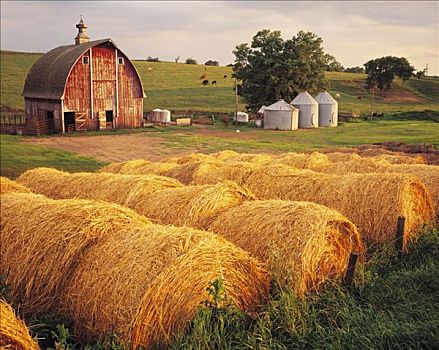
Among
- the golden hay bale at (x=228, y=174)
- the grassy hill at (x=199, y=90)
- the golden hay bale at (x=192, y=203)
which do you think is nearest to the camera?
the golden hay bale at (x=192, y=203)

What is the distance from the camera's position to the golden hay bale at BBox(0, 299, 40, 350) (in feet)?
13.2

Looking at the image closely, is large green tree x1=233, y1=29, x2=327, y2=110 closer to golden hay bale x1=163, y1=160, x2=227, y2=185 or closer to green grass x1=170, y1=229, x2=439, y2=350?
golden hay bale x1=163, y1=160, x2=227, y2=185

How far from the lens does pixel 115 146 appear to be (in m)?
32.5

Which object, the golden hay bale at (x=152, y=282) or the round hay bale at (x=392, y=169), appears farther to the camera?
the round hay bale at (x=392, y=169)

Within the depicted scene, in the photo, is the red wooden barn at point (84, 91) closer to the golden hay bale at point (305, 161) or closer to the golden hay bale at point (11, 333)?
the golden hay bale at point (305, 161)

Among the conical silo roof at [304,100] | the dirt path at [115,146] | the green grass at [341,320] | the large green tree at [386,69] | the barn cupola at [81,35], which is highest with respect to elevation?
the barn cupola at [81,35]

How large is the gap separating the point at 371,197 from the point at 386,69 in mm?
31730

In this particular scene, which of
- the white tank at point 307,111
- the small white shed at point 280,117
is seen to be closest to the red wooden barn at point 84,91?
the small white shed at point 280,117

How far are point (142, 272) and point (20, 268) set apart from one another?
7.13ft

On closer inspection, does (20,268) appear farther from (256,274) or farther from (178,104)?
(178,104)

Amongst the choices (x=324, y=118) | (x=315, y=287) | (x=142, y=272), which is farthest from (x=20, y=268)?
(x=324, y=118)

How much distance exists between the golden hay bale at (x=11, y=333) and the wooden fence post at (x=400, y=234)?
647cm

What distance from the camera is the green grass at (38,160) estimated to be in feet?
72.0

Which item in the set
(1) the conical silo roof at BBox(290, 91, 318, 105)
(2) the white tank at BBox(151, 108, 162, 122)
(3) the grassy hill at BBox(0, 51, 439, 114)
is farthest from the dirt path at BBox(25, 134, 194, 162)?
(1) the conical silo roof at BBox(290, 91, 318, 105)
